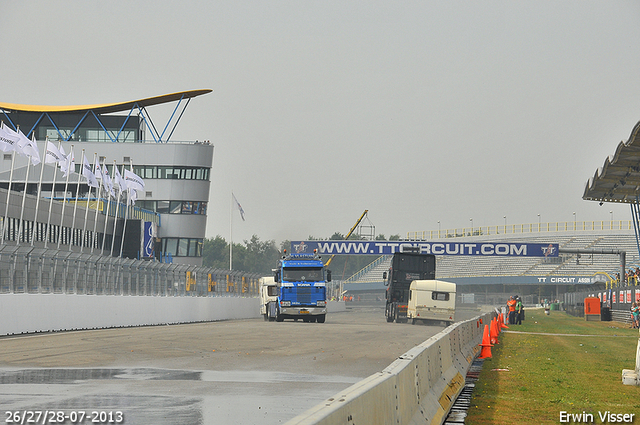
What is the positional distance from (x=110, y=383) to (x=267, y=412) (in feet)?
11.7

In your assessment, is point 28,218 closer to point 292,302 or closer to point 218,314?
point 218,314

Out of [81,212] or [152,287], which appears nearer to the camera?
[152,287]

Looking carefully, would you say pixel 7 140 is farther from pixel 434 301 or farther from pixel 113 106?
pixel 113 106

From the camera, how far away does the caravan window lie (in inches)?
1772

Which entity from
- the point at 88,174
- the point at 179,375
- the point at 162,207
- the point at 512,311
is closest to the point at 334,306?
the point at 162,207

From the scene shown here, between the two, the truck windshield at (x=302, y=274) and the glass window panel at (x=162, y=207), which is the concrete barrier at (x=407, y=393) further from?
the glass window panel at (x=162, y=207)

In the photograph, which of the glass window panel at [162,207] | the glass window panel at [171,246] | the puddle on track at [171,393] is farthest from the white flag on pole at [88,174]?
the puddle on track at [171,393]

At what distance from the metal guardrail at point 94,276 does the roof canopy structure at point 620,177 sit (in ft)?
71.9

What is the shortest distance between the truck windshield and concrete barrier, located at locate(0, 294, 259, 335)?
479 centimetres

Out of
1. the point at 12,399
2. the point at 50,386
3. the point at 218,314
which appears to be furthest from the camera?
the point at 218,314

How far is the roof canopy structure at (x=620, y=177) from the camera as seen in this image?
38.7m

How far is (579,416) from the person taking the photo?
10461 millimetres

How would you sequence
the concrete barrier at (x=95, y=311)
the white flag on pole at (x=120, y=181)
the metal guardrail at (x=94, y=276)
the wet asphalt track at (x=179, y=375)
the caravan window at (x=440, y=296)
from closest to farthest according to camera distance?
the wet asphalt track at (x=179, y=375) < the concrete barrier at (x=95, y=311) < the metal guardrail at (x=94, y=276) < the caravan window at (x=440, y=296) < the white flag on pole at (x=120, y=181)

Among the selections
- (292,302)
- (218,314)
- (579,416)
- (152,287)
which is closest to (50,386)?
(579,416)
